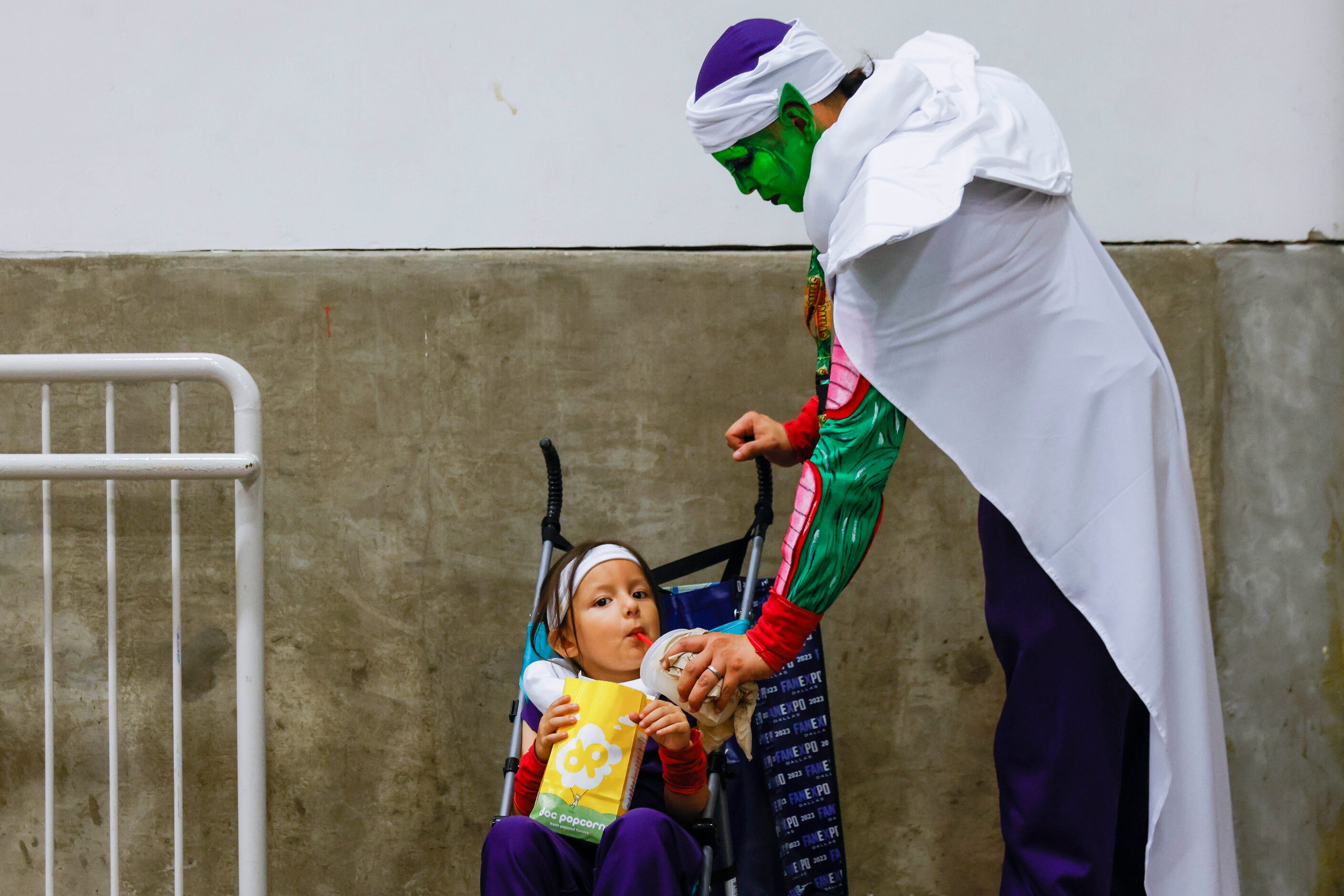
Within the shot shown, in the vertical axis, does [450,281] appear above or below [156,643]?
above

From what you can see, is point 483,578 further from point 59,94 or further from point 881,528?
point 59,94

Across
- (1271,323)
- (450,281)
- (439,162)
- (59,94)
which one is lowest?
(1271,323)

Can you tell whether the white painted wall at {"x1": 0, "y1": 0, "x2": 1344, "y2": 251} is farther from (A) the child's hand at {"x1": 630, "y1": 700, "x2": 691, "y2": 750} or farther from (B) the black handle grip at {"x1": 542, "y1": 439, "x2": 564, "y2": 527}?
(A) the child's hand at {"x1": 630, "y1": 700, "x2": 691, "y2": 750}

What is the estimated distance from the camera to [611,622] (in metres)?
2.05

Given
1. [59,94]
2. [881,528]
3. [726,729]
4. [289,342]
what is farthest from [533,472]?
[59,94]

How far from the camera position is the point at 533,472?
255 centimetres

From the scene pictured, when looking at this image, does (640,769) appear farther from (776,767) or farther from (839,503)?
(839,503)

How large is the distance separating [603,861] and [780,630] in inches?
25.0

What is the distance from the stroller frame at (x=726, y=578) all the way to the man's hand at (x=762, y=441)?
0.18 feet

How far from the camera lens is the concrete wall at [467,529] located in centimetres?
253

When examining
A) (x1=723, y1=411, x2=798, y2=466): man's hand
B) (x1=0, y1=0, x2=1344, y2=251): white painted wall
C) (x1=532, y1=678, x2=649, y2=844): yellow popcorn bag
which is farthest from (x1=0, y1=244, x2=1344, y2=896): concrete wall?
(x1=532, y1=678, x2=649, y2=844): yellow popcorn bag

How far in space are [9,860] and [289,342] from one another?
160 cm

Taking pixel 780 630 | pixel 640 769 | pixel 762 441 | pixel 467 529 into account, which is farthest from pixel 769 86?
pixel 467 529

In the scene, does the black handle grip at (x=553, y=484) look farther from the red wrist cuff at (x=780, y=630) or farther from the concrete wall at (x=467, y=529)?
the red wrist cuff at (x=780, y=630)
